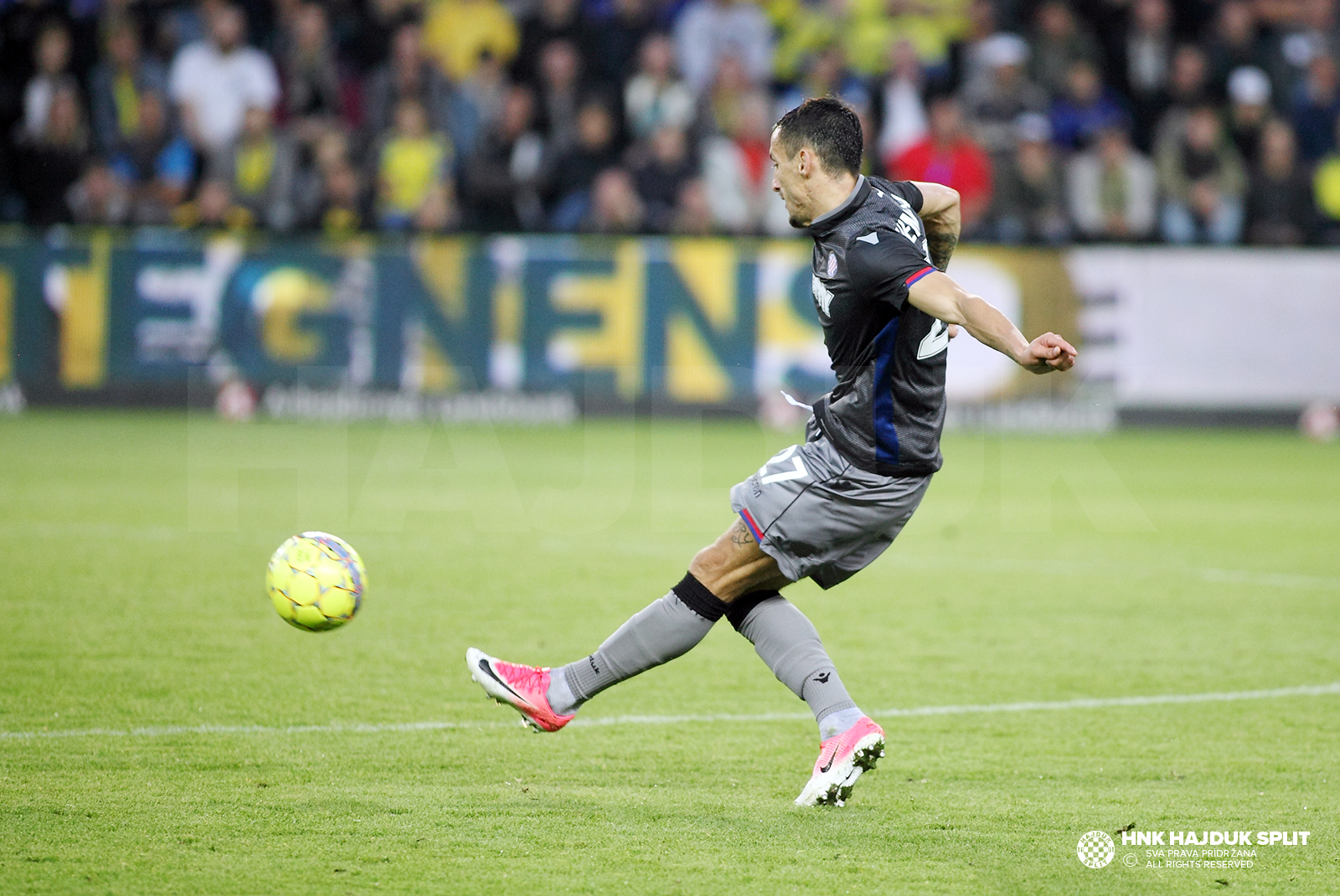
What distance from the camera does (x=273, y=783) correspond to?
16.1ft

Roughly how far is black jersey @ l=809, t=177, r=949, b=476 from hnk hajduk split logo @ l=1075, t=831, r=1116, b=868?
1.17m

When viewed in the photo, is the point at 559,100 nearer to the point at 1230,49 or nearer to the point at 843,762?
the point at 1230,49

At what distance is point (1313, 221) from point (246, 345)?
1128cm

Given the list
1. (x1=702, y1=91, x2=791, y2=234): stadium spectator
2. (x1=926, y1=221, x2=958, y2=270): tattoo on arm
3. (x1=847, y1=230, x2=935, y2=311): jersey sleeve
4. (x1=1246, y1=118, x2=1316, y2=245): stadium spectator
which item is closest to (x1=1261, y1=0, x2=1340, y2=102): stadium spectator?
(x1=1246, y1=118, x2=1316, y2=245): stadium spectator

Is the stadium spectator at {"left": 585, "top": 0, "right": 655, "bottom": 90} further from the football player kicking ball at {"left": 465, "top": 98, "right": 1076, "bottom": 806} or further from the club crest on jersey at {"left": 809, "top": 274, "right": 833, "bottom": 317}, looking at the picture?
the club crest on jersey at {"left": 809, "top": 274, "right": 833, "bottom": 317}

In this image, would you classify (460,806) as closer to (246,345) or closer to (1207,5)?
(246,345)

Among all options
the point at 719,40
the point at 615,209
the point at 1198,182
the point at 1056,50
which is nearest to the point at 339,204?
the point at 615,209

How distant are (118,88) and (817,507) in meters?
15.4

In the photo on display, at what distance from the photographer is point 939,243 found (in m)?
5.40

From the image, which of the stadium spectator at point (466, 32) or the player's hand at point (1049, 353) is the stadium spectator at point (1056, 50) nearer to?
the stadium spectator at point (466, 32)

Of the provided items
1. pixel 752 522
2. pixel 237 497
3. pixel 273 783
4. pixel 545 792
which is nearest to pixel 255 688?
pixel 273 783

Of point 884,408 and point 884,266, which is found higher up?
point 884,266

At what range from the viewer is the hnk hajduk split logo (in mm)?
4363

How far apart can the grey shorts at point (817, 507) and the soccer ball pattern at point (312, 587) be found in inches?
59.4
